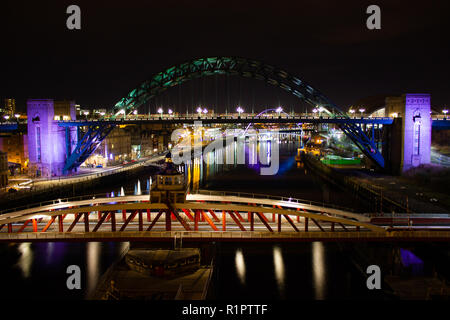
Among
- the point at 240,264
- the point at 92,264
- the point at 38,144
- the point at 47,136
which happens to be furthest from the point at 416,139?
the point at 38,144

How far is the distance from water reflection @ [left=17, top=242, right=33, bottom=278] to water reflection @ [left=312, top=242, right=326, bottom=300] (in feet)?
34.2

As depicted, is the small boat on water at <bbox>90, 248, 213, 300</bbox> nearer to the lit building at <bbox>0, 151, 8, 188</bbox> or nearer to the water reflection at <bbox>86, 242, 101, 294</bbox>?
the water reflection at <bbox>86, 242, 101, 294</bbox>

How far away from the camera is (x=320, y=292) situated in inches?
557

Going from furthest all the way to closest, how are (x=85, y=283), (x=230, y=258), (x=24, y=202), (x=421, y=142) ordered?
(x=421, y=142)
(x=24, y=202)
(x=230, y=258)
(x=85, y=283)

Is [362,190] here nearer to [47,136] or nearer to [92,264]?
[92,264]

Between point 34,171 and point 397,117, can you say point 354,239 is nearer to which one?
point 397,117

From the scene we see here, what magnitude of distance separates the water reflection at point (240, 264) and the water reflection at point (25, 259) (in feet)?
25.5

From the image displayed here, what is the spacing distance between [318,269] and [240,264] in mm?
3009

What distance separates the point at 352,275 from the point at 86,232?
9593 mm

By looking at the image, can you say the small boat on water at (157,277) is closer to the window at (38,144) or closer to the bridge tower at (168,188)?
the bridge tower at (168,188)

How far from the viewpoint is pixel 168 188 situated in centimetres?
1440

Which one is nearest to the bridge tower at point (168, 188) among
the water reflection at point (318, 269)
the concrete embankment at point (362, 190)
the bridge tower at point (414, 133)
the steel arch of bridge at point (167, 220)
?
the steel arch of bridge at point (167, 220)
